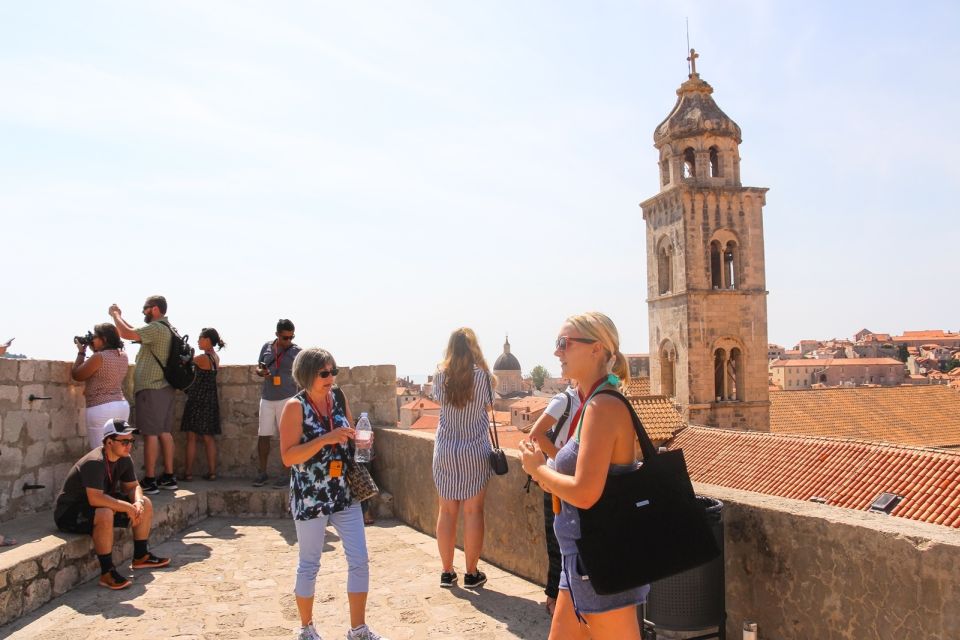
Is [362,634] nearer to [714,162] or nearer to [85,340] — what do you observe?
[85,340]

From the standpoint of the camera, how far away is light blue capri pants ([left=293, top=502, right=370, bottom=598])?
3525 millimetres

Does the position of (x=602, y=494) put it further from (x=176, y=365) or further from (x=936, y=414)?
(x=936, y=414)

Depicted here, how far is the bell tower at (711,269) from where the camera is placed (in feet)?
102

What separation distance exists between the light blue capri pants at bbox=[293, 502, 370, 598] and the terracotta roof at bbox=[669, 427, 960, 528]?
40.1 feet

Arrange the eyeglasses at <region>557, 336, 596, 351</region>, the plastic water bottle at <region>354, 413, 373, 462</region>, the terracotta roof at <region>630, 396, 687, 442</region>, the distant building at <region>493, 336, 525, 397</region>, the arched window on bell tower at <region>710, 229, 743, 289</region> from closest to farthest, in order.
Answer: the eyeglasses at <region>557, 336, 596, 351</region>
the plastic water bottle at <region>354, 413, 373, 462</region>
the terracotta roof at <region>630, 396, 687, 442</region>
the arched window on bell tower at <region>710, 229, 743, 289</region>
the distant building at <region>493, 336, 525, 397</region>

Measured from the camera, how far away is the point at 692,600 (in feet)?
9.23

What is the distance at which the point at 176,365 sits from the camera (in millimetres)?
6641

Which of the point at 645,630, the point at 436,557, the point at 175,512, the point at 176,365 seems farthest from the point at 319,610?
the point at 176,365

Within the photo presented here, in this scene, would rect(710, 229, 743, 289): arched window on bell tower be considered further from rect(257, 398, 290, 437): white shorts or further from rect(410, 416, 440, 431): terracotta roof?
rect(410, 416, 440, 431): terracotta roof

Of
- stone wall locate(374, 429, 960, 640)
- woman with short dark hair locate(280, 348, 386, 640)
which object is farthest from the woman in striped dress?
stone wall locate(374, 429, 960, 640)

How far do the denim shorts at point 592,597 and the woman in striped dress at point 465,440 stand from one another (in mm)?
1933

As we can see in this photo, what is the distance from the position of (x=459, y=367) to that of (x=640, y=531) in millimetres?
2154

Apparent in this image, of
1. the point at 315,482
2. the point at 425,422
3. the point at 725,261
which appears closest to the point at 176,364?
the point at 315,482

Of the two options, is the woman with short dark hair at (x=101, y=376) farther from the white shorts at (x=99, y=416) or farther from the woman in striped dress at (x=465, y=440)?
the woman in striped dress at (x=465, y=440)
